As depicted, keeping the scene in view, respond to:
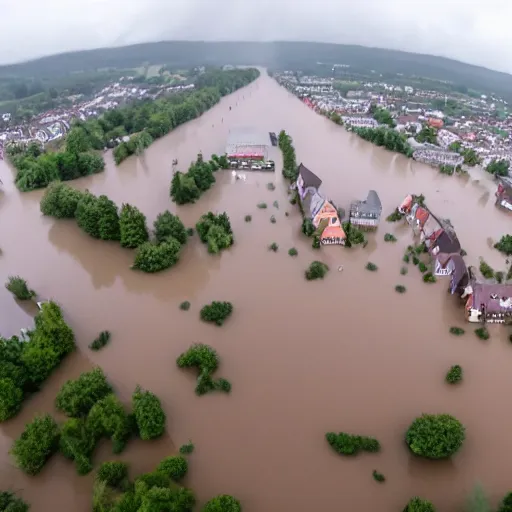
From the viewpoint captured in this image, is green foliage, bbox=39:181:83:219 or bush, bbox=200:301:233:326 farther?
green foliage, bbox=39:181:83:219

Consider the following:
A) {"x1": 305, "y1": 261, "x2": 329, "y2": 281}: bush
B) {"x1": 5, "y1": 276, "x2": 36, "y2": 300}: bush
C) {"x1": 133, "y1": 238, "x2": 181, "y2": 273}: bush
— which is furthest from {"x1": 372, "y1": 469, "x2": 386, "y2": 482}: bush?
{"x1": 5, "y1": 276, "x2": 36, "y2": 300}: bush

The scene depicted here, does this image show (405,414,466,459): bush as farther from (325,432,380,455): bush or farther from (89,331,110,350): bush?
(89,331,110,350): bush

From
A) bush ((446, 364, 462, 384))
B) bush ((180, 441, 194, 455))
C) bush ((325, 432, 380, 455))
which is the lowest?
bush ((180, 441, 194, 455))

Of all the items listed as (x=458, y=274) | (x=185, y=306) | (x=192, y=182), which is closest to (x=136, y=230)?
(x=185, y=306)

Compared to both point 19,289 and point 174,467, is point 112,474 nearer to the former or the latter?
point 174,467

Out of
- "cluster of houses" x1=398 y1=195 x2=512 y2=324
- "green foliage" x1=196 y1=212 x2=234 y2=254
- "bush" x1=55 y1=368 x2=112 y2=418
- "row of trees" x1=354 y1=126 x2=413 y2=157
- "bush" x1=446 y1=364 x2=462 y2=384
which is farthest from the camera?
"row of trees" x1=354 y1=126 x2=413 y2=157

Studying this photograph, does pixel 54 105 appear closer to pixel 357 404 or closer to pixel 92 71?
pixel 92 71
